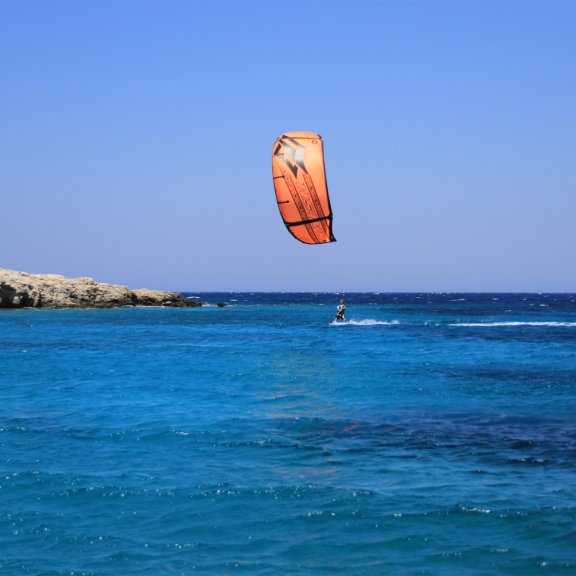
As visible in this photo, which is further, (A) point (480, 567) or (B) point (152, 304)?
(B) point (152, 304)

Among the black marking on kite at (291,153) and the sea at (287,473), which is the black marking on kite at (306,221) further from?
the sea at (287,473)

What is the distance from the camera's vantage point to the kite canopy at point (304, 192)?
61.7 ft

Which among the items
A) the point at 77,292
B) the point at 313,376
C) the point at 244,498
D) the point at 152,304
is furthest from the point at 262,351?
the point at 152,304

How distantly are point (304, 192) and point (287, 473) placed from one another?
990cm

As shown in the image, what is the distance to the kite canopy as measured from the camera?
18797 millimetres

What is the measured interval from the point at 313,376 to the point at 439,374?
4.28 m

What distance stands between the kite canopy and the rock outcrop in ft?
189

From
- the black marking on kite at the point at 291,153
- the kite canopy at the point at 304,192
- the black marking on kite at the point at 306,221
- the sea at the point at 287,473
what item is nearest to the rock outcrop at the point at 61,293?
the sea at the point at 287,473

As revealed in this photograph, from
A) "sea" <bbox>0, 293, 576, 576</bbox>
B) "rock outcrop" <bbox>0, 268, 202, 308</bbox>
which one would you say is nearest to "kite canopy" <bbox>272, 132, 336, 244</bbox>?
"sea" <bbox>0, 293, 576, 576</bbox>

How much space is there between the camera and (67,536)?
808 centimetres

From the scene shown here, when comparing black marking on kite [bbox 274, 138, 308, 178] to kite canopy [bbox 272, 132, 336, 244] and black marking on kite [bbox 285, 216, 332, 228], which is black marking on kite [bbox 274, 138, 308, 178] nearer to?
kite canopy [bbox 272, 132, 336, 244]

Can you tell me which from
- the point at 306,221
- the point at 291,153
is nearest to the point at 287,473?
the point at 306,221

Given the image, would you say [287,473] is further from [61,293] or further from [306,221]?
[61,293]

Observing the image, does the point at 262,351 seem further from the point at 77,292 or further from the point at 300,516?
the point at 77,292
